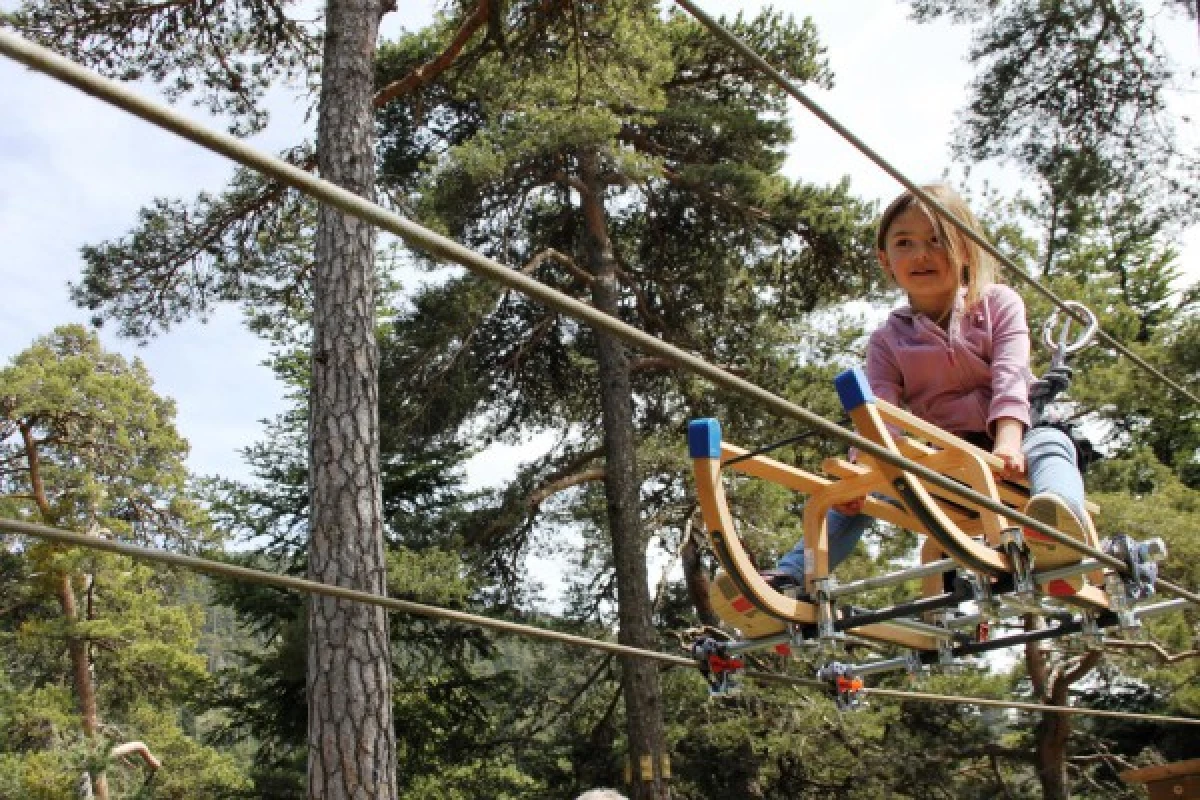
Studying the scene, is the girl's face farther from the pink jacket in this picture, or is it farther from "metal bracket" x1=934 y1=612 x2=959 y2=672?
"metal bracket" x1=934 y1=612 x2=959 y2=672

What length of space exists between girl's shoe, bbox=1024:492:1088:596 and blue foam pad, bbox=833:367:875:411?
1.41 ft

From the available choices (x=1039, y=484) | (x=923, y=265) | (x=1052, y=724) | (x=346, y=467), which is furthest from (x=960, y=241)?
(x=1052, y=724)

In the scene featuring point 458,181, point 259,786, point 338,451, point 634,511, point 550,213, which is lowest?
point 259,786

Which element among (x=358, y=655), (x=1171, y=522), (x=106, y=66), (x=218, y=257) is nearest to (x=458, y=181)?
(x=218, y=257)

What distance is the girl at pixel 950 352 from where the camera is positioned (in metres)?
2.87

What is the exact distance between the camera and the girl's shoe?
2.59 meters

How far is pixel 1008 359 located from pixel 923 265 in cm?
40

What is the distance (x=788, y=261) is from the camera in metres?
12.5

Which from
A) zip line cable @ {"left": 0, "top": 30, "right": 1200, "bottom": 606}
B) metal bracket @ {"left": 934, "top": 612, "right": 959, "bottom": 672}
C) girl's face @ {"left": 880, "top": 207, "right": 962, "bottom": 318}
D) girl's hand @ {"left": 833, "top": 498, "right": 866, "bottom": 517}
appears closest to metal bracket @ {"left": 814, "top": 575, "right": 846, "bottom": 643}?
girl's hand @ {"left": 833, "top": 498, "right": 866, "bottom": 517}

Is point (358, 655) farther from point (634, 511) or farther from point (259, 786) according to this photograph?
point (259, 786)

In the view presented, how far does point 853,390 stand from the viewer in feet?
8.54

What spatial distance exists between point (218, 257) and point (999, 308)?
295 inches

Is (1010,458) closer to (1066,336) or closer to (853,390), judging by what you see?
(853,390)

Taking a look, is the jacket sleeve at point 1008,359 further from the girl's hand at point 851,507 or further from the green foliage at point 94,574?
the green foliage at point 94,574
